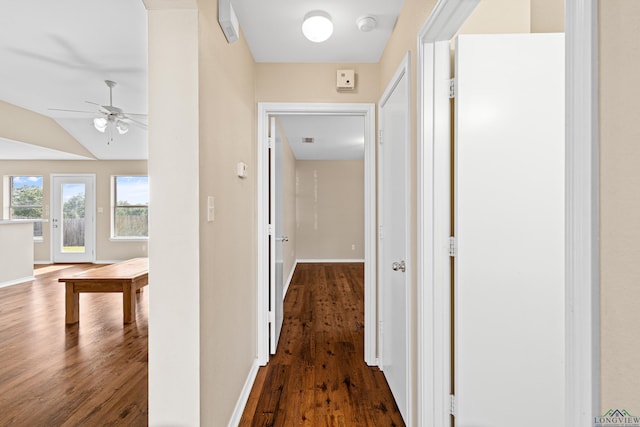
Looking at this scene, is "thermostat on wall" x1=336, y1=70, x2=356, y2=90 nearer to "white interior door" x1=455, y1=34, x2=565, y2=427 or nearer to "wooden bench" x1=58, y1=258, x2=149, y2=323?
"white interior door" x1=455, y1=34, x2=565, y2=427

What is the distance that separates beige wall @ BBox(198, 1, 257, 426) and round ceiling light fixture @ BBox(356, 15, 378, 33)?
0.78 m

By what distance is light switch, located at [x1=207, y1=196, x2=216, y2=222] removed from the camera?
1390mm

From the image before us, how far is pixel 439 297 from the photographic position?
141cm

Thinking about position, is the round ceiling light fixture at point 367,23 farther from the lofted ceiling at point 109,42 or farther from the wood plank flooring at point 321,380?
the wood plank flooring at point 321,380

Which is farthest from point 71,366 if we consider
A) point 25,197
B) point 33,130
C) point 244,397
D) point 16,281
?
point 25,197

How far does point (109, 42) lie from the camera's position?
2684 millimetres

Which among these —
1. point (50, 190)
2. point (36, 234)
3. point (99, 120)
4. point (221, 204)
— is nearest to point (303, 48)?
point (221, 204)

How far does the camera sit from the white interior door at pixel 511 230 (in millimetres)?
1316

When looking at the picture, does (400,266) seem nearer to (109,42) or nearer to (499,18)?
(499,18)
